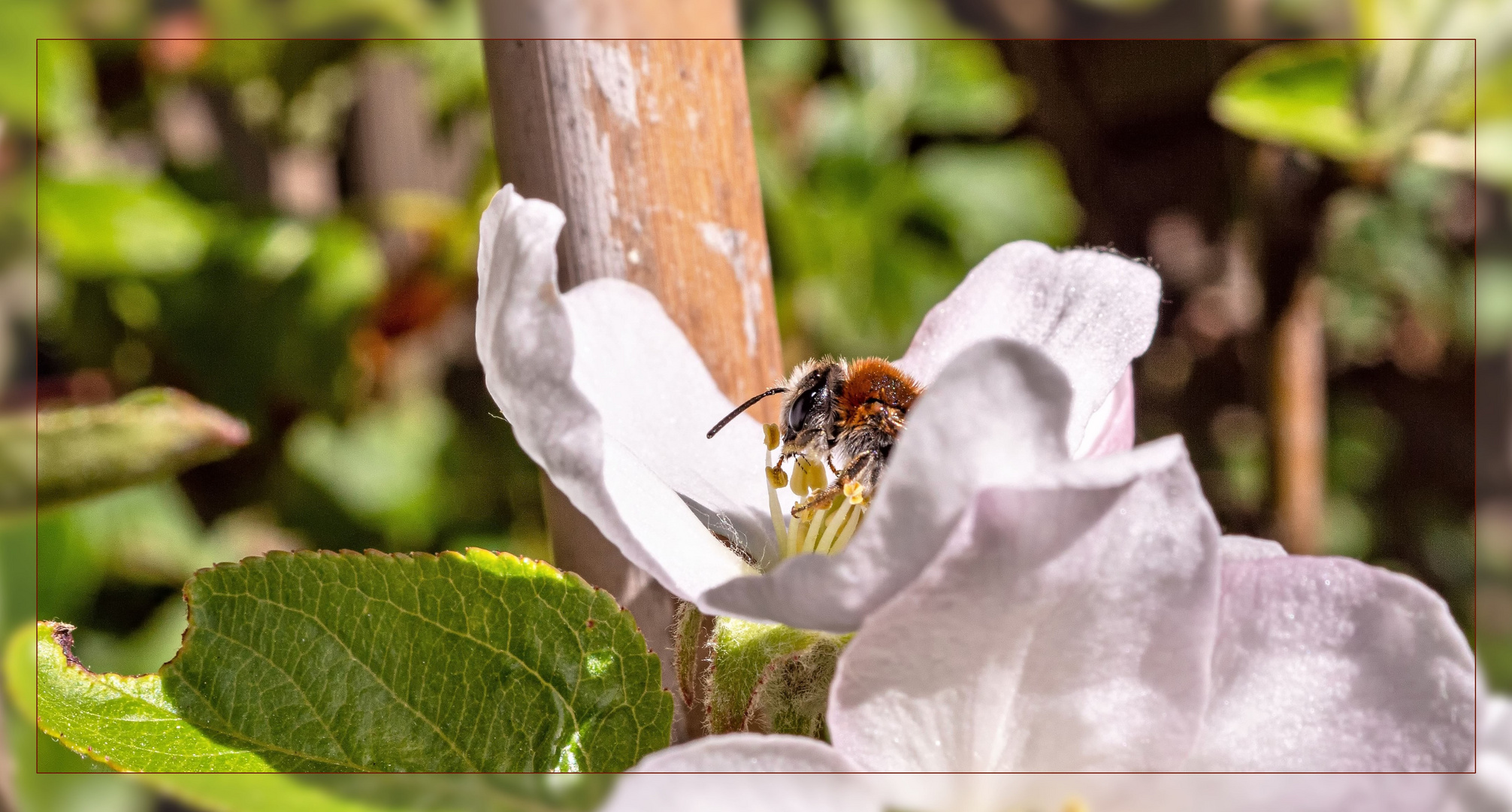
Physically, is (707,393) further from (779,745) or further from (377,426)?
(377,426)

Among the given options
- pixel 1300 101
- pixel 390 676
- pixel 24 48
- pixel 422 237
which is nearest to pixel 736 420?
pixel 390 676

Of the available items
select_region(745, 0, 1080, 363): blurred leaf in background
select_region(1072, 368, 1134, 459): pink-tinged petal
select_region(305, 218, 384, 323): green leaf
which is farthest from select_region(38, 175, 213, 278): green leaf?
select_region(1072, 368, 1134, 459): pink-tinged petal

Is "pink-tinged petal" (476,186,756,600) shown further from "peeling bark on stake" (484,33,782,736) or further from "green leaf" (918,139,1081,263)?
"green leaf" (918,139,1081,263)

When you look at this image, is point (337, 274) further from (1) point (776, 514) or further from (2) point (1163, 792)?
(2) point (1163, 792)

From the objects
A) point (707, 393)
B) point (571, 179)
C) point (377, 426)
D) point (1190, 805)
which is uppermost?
point (571, 179)

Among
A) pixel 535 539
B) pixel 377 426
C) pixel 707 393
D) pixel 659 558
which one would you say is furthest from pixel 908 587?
pixel 377 426

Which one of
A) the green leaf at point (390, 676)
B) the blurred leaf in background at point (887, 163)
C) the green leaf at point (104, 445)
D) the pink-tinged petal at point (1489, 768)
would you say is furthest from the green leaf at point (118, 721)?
the blurred leaf in background at point (887, 163)
